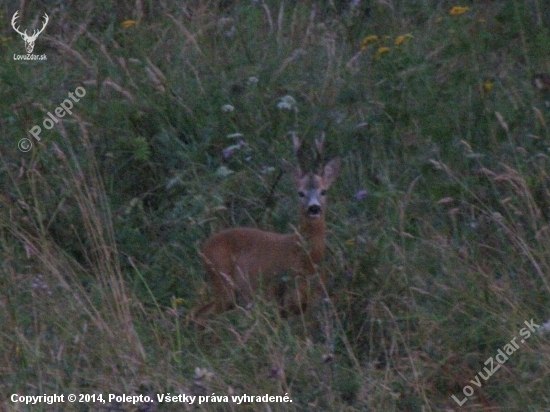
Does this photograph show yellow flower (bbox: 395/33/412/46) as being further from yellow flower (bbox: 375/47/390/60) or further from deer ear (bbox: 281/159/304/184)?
deer ear (bbox: 281/159/304/184)

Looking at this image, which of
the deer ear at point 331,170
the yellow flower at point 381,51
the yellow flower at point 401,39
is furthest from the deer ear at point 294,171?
the yellow flower at point 401,39

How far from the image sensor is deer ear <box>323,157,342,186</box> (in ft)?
20.8

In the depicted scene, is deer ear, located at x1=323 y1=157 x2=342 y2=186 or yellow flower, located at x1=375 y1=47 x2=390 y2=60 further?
yellow flower, located at x1=375 y1=47 x2=390 y2=60

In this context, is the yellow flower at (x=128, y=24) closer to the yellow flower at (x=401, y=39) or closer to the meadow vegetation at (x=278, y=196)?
the meadow vegetation at (x=278, y=196)

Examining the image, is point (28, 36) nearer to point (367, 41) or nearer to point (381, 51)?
point (367, 41)

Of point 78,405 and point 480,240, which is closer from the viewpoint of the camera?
point 78,405

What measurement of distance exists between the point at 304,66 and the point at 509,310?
311cm

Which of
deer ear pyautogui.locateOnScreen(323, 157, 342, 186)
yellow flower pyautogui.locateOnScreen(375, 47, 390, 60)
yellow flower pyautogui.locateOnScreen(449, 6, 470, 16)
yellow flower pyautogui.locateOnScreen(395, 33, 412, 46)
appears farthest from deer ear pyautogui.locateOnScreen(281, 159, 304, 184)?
yellow flower pyautogui.locateOnScreen(449, 6, 470, 16)

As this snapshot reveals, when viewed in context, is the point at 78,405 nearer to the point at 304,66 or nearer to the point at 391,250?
the point at 391,250

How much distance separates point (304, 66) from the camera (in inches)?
309

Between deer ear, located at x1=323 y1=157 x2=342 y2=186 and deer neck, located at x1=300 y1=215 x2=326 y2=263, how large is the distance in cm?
28

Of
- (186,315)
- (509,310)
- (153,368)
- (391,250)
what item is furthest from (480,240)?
(153,368)

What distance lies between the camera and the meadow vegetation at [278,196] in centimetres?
504

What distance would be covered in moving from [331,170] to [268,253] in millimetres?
611
